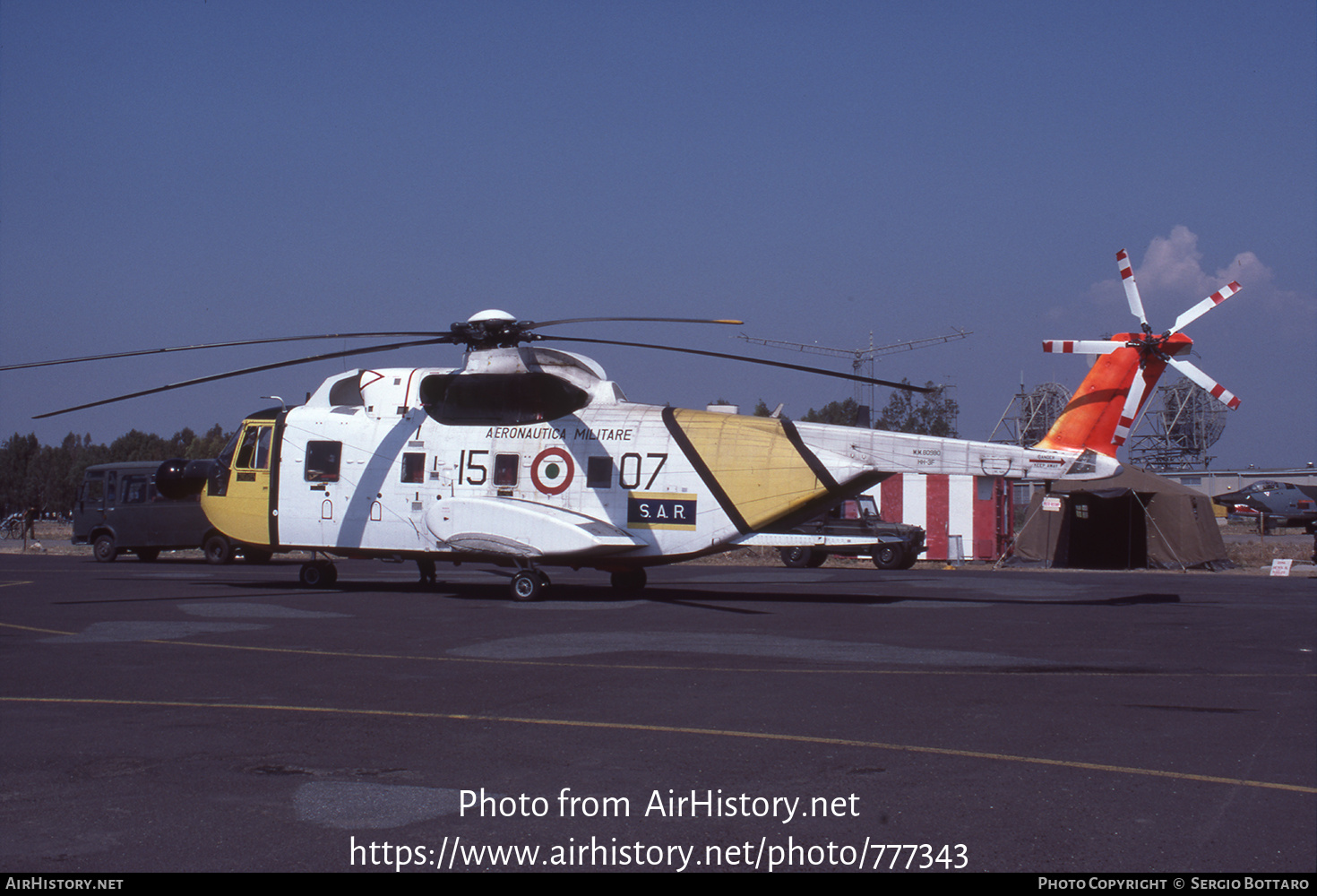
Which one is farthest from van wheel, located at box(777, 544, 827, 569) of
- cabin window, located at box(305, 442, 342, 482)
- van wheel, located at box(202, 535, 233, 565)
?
van wheel, located at box(202, 535, 233, 565)

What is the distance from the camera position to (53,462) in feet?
360

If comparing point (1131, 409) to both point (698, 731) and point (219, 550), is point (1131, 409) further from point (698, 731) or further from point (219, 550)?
point (219, 550)

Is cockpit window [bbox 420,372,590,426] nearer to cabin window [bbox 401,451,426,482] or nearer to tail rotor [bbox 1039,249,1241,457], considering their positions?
cabin window [bbox 401,451,426,482]

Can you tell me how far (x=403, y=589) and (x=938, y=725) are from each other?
13.9 m

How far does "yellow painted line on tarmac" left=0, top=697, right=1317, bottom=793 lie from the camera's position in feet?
18.6

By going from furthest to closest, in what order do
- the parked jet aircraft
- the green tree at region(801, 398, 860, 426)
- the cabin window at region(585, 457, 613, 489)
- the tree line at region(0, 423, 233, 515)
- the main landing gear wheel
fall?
1. the tree line at region(0, 423, 233, 515)
2. the green tree at region(801, 398, 860, 426)
3. the parked jet aircraft
4. the main landing gear wheel
5. the cabin window at region(585, 457, 613, 489)

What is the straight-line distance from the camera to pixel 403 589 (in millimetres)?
19141

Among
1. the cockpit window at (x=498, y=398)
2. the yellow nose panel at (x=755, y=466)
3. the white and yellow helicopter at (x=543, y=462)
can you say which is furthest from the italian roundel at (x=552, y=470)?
the yellow nose panel at (x=755, y=466)

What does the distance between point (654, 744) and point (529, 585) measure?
409 inches

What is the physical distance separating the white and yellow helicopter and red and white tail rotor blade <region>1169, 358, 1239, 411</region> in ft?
4.10

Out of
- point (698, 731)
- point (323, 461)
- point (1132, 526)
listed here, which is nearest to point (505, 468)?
point (323, 461)

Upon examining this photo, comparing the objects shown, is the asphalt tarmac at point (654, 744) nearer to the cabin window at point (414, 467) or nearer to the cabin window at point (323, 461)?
the cabin window at point (414, 467)

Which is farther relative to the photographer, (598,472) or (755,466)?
(598,472)

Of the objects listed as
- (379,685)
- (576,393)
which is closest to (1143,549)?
(576,393)
